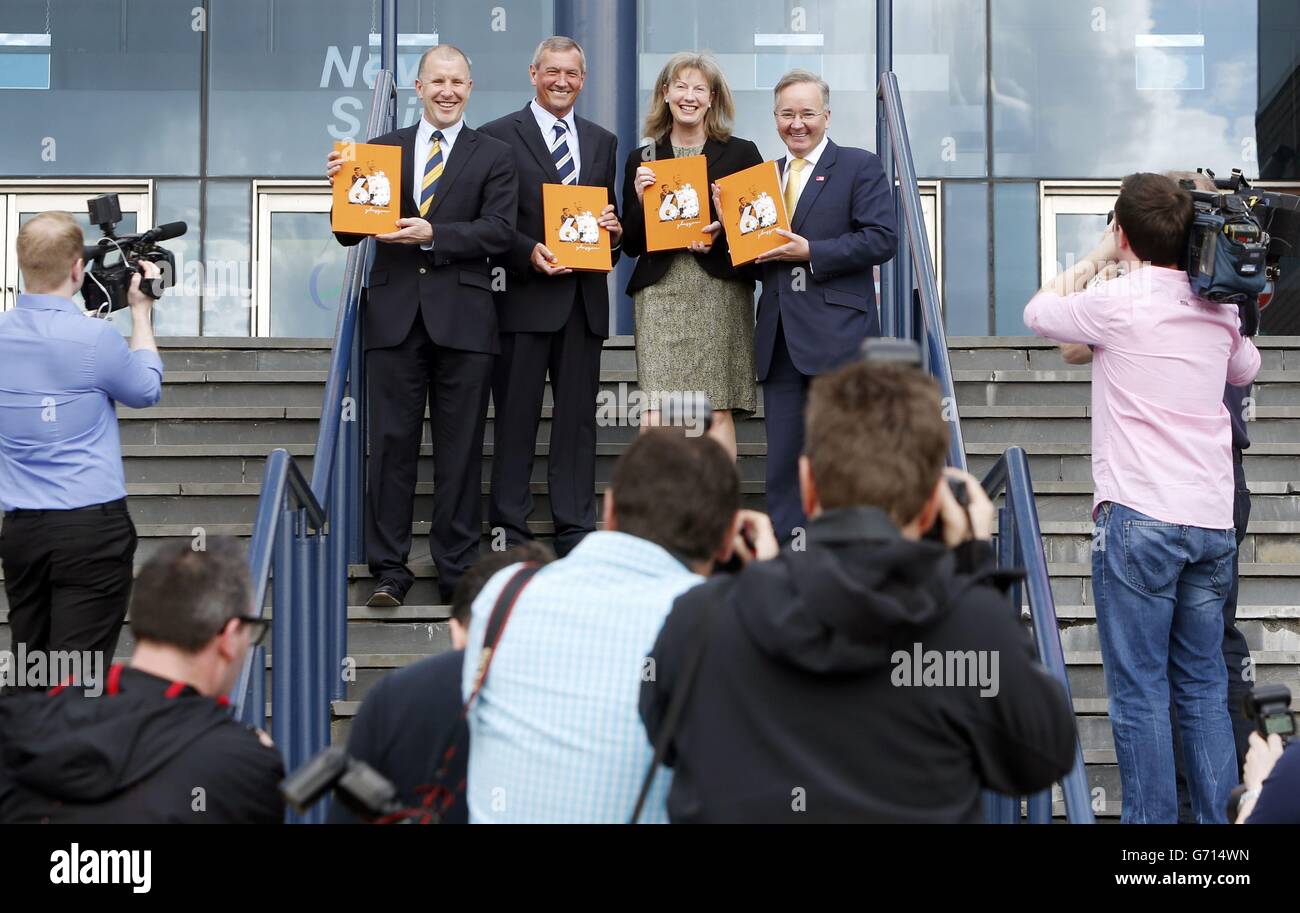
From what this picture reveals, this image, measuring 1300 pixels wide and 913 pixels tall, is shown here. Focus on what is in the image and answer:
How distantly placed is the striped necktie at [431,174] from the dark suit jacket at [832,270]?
4.14ft

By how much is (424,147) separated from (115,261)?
1.49 meters

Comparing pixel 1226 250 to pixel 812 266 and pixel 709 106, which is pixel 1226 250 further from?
pixel 709 106

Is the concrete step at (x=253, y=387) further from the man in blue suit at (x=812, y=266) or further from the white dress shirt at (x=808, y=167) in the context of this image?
the white dress shirt at (x=808, y=167)

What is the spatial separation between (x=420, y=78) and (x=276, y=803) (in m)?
4.15

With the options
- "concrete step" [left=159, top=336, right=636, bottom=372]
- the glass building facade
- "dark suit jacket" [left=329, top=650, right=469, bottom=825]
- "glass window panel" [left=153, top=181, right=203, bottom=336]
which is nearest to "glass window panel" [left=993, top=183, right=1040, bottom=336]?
the glass building facade

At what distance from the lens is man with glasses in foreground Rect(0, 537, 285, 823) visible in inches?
114

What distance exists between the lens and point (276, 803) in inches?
120

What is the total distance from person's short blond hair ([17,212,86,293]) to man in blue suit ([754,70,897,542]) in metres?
2.39

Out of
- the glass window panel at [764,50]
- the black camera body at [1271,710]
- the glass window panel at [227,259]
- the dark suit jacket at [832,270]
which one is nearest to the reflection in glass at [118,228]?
the glass window panel at [227,259]

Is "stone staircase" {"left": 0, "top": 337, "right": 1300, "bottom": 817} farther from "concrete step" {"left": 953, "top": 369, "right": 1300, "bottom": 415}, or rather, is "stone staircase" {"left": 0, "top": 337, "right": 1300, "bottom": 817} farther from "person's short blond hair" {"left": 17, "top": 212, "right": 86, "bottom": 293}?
"person's short blond hair" {"left": 17, "top": 212, "right": 86, "bottom": 293}

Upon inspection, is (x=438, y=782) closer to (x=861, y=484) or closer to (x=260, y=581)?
(x=861, y=484)

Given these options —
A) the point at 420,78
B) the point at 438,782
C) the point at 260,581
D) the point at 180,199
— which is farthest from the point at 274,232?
the point at 438,782

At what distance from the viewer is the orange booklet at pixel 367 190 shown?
6.14m
